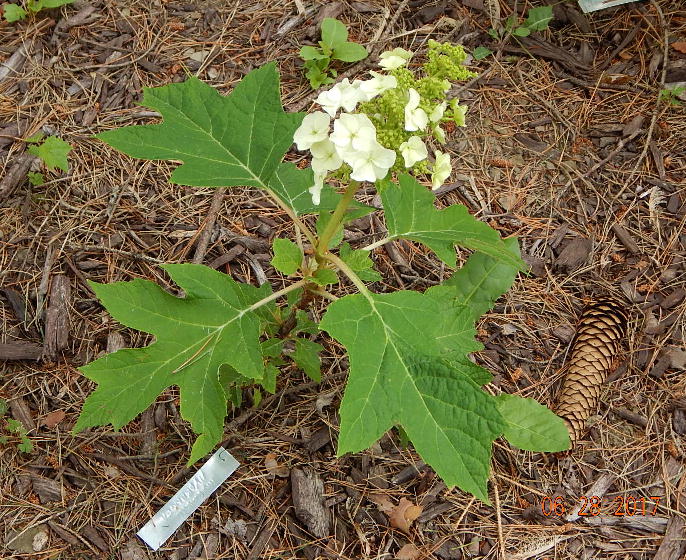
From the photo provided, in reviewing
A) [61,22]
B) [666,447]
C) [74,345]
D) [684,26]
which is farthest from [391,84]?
[684,26]

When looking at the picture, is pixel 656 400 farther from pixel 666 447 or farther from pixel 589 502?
pixel 589 502

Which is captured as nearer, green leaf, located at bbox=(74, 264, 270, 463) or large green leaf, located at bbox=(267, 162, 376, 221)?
green leaf, located at bbox=(74, 264, 270, 463)

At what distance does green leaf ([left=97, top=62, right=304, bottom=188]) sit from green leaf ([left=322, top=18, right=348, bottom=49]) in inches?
59.5

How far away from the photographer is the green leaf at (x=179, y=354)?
207 cm

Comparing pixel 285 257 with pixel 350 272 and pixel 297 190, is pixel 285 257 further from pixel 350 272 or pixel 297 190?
pixel 297 190

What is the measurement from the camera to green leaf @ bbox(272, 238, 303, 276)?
2.17 m

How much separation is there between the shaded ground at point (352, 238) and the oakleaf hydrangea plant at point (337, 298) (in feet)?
1.77

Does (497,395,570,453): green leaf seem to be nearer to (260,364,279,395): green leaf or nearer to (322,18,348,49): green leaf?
(260,364,279,395): green leaf

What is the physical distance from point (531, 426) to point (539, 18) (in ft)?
8.79

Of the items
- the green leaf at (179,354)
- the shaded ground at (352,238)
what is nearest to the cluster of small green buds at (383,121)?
the green leaf at (179,354)

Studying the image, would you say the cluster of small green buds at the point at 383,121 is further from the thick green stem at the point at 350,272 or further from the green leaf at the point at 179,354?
the green leaf at the point at 179,354

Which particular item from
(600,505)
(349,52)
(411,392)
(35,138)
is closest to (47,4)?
(35,138)

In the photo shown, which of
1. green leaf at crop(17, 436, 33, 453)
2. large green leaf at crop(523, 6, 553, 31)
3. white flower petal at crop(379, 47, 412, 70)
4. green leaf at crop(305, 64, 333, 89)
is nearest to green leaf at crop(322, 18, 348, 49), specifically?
green leaf at crop(305, 64, 333, 89)

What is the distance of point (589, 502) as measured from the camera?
2.82 metres
